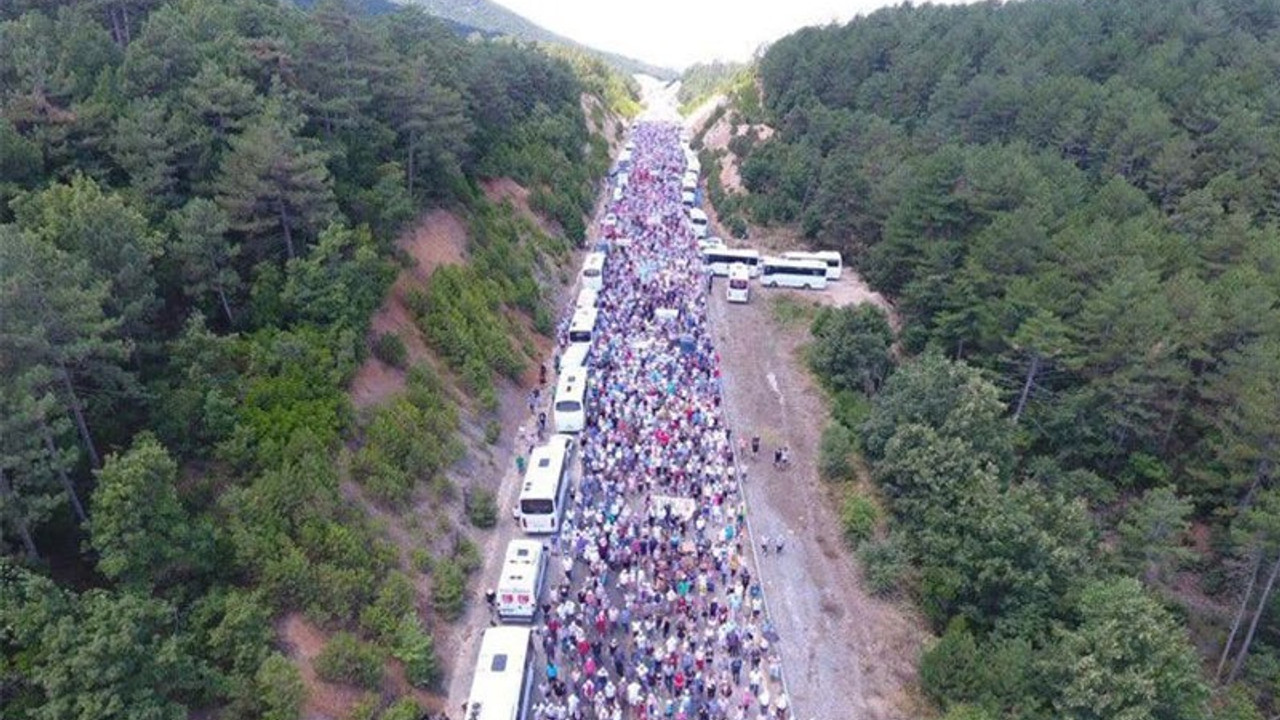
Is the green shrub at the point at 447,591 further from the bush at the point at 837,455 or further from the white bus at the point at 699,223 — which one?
the white bus at the point at 699,223

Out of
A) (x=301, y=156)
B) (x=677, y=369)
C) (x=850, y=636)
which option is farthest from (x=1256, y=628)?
(x=301, y=156)

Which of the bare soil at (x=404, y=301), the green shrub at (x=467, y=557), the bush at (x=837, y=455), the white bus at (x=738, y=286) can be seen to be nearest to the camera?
the green shrub at (x=467, y=557)

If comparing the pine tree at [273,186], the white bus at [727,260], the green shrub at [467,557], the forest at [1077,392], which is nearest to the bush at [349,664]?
the green shrub at [467,557]

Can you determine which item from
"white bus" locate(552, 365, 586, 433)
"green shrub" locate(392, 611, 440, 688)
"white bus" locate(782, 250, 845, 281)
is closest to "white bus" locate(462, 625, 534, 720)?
"green shrub" locate(392, 611, 440, 688)

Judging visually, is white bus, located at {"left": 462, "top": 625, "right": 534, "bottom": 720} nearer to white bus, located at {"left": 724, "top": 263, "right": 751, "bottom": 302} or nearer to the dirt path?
the dirt path

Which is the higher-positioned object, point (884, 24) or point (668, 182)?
point (884, 24)

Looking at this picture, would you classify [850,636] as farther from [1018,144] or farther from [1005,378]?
[1018,144]
